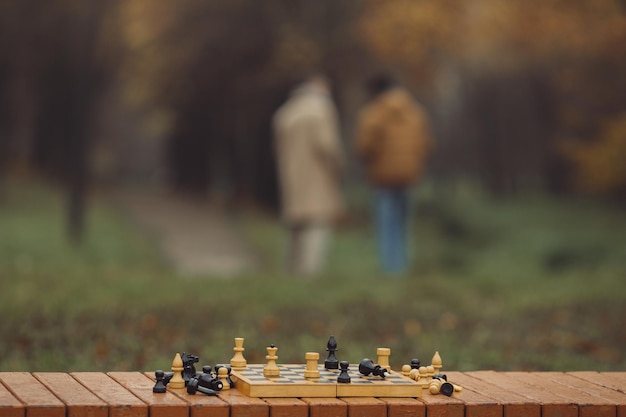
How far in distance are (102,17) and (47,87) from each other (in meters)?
17.1

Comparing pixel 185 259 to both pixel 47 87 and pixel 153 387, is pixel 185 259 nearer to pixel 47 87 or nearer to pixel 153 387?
pixel 153 387

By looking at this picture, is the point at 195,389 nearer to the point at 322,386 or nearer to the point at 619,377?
the point at 322,386

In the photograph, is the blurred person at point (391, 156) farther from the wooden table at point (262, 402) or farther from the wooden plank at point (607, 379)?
the wooden table at point (262, 402)

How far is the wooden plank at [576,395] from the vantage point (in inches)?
186

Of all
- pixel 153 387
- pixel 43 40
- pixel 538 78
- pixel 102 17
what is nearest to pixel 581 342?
pixel 153 387

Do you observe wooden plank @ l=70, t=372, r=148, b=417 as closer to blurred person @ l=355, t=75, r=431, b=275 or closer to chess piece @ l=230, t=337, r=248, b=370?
chess piece @ l=230, t=337, r=248, b=370

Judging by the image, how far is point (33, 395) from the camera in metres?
4.50

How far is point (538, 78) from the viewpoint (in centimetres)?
2855

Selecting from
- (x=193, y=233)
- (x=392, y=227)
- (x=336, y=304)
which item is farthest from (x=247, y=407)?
(x=193, y=233)

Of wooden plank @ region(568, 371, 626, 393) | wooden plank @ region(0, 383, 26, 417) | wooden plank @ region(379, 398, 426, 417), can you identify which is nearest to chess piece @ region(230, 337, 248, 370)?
wooden plank @ region(379, 398, 426, 417)

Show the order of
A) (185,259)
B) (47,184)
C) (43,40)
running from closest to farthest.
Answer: (185,259) < (43,40) < (47,184)

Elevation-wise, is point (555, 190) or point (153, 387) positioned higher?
point (555, 190)

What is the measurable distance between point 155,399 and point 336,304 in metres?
7.40

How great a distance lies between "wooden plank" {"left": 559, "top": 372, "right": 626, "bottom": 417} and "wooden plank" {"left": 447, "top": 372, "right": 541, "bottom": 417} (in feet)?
1.11
